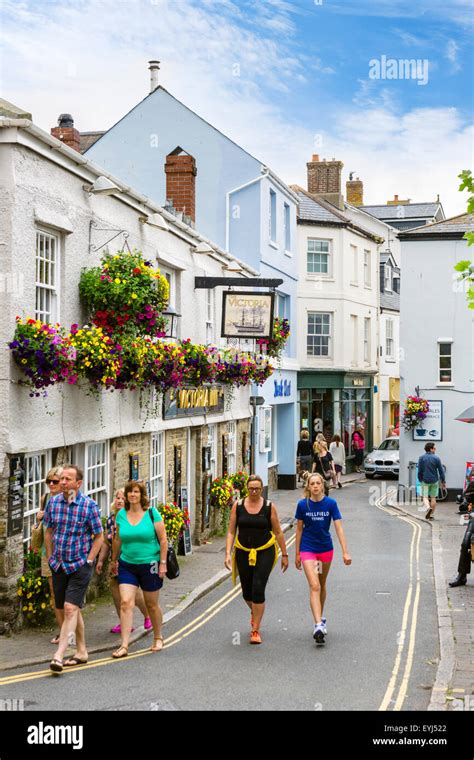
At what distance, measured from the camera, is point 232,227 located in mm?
26797

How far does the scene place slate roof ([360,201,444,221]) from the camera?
168ft

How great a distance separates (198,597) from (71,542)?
15.2ft

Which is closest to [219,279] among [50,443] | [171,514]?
[171,514]

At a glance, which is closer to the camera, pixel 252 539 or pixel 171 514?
pixel 252 539

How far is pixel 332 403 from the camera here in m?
37.2

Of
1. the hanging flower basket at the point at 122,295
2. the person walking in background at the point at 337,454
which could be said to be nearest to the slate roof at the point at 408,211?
the person walking in background at the point at 337,454

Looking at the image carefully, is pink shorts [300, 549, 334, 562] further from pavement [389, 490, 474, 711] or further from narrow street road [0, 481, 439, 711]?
pavement [389, 490, 474, 711]

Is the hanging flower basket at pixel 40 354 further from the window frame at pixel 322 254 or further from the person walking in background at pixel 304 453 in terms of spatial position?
the window frame at pixel 322 254

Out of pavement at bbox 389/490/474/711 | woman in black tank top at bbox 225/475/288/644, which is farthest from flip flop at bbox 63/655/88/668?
pavement at bbox 389/490/474/711

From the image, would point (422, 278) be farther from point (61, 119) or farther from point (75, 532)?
point (75, 532)

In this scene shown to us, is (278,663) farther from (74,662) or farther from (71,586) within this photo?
(71,586)

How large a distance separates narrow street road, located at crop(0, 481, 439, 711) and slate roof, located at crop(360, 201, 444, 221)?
39.2m


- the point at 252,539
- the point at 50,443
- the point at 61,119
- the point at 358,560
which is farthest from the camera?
the point at 61,119

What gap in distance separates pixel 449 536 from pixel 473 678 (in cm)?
1195
